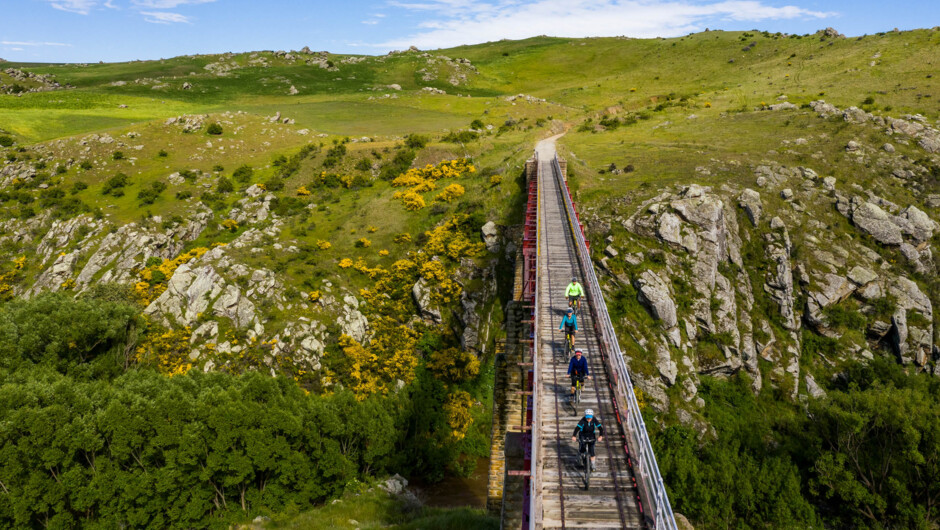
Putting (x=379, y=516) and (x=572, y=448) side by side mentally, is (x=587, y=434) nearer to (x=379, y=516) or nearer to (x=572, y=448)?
(x=572, y=448)

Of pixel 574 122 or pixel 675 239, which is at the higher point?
pixel 574 122

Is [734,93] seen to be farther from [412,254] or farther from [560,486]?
[560,486]

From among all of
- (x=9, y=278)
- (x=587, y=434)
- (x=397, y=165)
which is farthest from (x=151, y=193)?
(x=587, y=434)

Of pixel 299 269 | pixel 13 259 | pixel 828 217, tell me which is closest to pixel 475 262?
pixel 299 269

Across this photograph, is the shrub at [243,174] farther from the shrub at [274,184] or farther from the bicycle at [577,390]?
the bicycle at [577,390]

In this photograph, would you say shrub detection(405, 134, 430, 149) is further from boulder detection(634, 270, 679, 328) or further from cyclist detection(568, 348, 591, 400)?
cyclist detection(568, 348, 591, 400)

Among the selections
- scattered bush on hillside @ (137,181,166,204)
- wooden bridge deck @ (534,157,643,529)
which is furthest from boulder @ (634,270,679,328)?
scattered bush on hillside @ (137,181,166,204)
